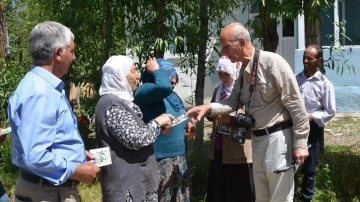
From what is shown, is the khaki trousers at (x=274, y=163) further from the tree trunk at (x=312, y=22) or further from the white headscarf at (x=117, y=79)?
the tree trunk at (x=312, y=22)

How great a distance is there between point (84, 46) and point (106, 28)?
62 centimetres

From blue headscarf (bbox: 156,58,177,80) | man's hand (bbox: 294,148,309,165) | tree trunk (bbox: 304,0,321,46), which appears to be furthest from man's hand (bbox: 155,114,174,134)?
tree trunk (bbox: 304,0,321,46)

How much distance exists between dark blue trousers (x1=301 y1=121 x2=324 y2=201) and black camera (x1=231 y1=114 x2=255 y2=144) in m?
1.40

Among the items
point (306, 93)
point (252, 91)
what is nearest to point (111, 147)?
point (252, 91)

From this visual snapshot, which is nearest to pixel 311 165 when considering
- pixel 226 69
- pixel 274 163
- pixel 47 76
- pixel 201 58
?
pixel 226 69

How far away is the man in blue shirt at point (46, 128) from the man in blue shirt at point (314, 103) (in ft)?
10.1

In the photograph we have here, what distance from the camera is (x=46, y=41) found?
127 inches

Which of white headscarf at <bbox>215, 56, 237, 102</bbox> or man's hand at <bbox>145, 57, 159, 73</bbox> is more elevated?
man's hand at <bbox>145, 57, 159, 73</bbox>

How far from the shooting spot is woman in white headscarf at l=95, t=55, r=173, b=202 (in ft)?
13.2

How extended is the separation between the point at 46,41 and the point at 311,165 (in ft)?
11.8

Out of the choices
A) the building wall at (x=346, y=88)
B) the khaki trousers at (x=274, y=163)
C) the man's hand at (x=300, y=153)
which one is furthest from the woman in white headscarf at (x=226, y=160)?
the building wall at (x=346, y=88)

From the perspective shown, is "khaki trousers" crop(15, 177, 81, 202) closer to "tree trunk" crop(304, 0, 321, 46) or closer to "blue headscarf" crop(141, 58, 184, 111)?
"blue headscarf" crop(141, 58, 184, 111)

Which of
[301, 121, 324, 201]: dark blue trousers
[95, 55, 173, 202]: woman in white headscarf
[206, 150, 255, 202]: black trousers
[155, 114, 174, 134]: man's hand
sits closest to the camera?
[95, 55, 173, 202]: woman in white headscarf

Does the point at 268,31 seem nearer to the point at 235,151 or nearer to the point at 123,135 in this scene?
the point at 235,151
